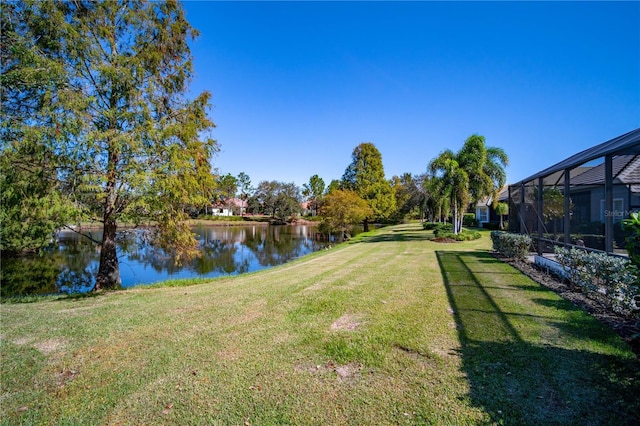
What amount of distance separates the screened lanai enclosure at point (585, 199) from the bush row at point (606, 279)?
0.67 metres

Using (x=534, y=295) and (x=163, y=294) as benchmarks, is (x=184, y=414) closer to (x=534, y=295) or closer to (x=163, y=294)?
(x=163, y=294)

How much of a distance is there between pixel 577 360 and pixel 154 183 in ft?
27.4

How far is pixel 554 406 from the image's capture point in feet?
8.54

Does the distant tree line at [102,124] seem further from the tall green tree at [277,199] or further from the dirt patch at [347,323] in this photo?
the tall green tree at [277,199]

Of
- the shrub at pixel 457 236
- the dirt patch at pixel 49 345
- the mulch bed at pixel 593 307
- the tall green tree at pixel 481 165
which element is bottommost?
the dirt patch at pixel 49 345

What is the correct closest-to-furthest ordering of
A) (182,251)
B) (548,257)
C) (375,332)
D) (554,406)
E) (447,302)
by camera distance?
(554,406), (375,332), (447,302), (548,257), (182,251)

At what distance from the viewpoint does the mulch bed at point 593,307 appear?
376 centimetres

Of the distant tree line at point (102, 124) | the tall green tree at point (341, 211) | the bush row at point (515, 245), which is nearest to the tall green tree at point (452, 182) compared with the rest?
the bush row at point (515, 245)

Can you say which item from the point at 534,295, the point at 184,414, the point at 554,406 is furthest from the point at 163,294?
the point at 534,295

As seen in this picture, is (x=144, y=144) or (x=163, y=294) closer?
(x=163, y=294)

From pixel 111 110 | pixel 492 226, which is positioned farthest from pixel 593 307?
pixel 492 226

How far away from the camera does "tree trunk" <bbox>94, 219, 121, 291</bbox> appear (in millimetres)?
8799

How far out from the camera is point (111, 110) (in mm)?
7551

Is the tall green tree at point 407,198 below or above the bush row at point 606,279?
above
